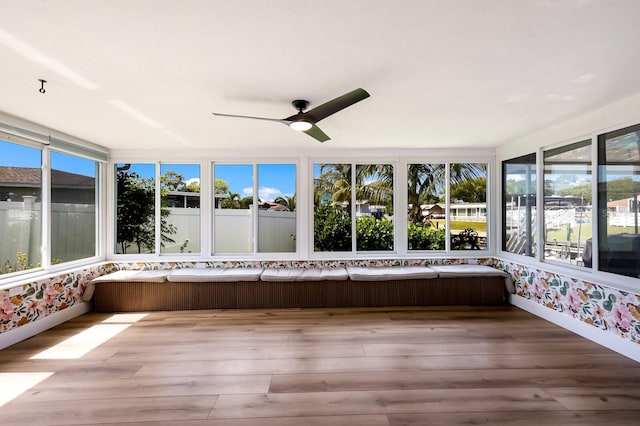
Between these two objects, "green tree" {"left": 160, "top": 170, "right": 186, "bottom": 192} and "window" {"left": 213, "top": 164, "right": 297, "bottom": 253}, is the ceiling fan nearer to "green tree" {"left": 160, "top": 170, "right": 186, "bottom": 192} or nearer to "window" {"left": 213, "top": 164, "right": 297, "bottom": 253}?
"window" {"left": 213, "top": 164, "right": 297, "bottom": 253}

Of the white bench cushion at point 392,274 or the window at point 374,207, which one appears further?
the window at point 374,207

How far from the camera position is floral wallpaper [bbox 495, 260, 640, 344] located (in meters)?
2.67

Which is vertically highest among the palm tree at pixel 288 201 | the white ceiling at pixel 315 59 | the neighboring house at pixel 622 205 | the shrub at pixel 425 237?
the white ceiling at pixel 315 59

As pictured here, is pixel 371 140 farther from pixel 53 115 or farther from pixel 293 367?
pixel 53 115

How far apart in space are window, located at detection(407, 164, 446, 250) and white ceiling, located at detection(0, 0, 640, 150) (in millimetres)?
1512

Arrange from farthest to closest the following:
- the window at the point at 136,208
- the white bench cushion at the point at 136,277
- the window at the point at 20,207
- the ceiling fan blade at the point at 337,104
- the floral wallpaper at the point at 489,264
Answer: the window at the point at 136,208 → the white bench cushion at the point at 136,277 → the window at the point at 20,207 → the floral wallpaper at the point at 489,264 → the ceiling fan blade at the point at 337,104

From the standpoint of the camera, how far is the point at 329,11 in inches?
60.3

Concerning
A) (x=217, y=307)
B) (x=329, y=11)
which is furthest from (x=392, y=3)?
(x=217, y=307)

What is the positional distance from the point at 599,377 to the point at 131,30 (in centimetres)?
398

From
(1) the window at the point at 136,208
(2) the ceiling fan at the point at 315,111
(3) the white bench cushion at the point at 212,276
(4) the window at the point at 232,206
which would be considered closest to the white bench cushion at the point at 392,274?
(3) the white bench cushion at the point at 212,276

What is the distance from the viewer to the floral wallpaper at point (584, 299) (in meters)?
2.67

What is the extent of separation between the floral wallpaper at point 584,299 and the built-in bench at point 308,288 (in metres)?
0.30

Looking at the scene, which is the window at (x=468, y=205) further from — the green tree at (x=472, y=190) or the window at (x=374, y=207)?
the window at (x=374, y=207)

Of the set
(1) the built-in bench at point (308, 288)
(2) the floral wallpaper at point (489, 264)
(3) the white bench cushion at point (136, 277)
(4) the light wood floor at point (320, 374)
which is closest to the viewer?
(4) the light wood floor at point (320, 374)
